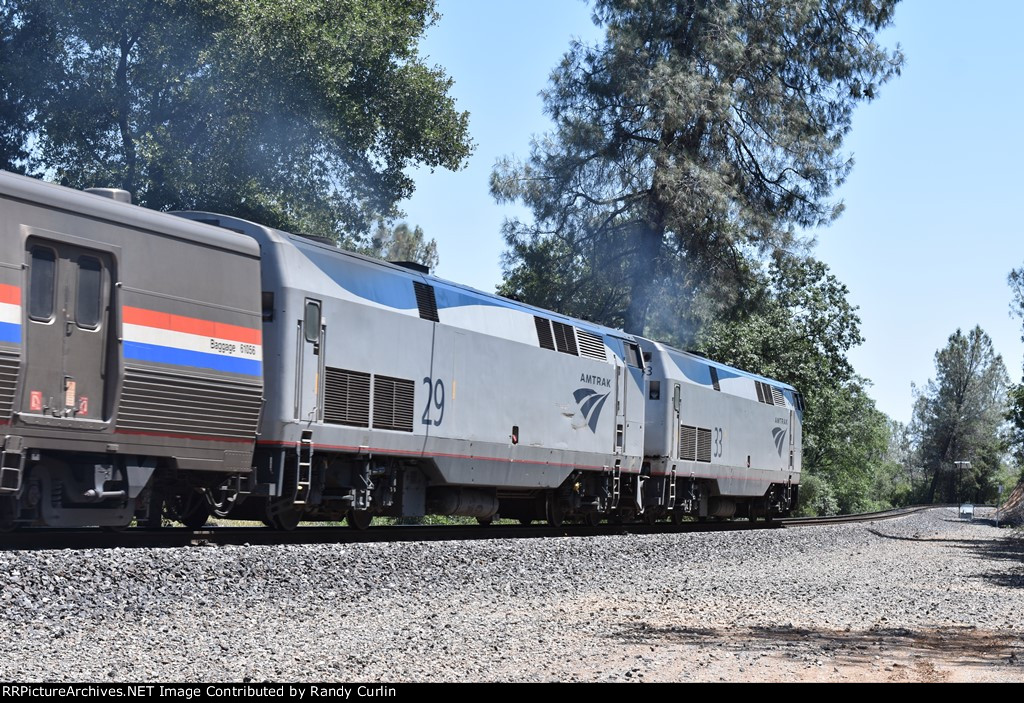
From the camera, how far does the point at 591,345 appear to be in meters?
21.9

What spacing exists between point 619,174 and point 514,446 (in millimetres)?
18541

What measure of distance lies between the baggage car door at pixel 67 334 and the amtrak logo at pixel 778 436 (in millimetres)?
22939

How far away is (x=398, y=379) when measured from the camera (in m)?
16.1

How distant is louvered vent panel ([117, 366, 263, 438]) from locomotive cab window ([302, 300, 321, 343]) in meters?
1.23

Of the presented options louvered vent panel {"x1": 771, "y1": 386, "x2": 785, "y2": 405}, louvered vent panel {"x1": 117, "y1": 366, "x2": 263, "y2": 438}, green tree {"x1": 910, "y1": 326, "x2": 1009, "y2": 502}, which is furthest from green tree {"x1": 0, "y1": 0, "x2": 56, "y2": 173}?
green tree {"x1": 910, "y1": 326, "x2": 1009, "y2": 502}

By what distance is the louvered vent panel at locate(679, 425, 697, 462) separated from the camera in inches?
995

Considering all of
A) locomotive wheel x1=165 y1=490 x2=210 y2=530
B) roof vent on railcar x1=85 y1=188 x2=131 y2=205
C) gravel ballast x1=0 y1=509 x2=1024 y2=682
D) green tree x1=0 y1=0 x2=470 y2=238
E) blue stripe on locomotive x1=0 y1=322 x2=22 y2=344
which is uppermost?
green tree x1=0 y1=0 x2=470 y2=238

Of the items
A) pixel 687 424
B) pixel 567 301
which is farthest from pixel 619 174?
A: pixel 687 424

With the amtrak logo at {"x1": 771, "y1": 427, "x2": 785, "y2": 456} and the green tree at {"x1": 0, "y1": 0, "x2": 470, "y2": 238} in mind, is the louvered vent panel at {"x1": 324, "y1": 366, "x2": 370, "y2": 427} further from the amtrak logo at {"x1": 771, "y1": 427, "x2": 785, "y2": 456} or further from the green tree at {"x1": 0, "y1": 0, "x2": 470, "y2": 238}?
the amtrak logo at {"x1": 771, "y1": 427, "x2": 785, "y2": 456}

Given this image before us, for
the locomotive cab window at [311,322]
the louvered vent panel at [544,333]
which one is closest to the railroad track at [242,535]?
the locomotive cab window at [311,322]

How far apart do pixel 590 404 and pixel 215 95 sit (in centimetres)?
1131

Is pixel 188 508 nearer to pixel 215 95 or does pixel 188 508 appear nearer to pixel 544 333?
pixel 544 333

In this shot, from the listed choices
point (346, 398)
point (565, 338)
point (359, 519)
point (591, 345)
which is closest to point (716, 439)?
point (591, 345)

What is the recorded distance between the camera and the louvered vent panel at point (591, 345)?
21.5 metres
